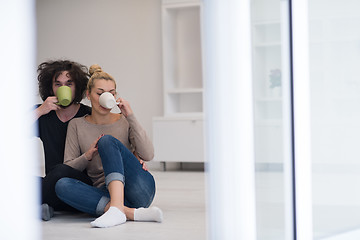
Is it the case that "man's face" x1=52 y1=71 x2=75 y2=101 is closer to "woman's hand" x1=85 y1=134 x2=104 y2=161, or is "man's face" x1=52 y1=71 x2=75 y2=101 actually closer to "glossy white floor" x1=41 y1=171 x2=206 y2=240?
"woman's hand" x1=85 y1=134 x2=104 y2=161

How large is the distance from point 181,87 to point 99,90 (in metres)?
3.40

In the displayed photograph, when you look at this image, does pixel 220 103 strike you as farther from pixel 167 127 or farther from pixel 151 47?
pixel 151 47

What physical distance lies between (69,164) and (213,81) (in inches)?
57.0

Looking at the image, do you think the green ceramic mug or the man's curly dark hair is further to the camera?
the man's curly dark hair

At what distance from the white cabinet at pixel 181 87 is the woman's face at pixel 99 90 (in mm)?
2781

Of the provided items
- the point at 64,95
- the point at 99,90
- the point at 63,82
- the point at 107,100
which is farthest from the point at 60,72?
the point at 107,100

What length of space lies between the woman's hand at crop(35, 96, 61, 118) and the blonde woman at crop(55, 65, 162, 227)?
0.12 m

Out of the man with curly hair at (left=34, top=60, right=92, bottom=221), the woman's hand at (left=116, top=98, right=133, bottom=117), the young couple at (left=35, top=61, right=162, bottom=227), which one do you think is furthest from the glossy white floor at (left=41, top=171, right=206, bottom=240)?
the woman's hand at (left=116, top=98, right=133, bottom=117)

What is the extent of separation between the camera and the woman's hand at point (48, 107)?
108 inches

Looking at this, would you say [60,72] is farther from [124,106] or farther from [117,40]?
[117,40]

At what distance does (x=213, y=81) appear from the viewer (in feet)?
4.81

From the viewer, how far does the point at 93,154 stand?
105 inches

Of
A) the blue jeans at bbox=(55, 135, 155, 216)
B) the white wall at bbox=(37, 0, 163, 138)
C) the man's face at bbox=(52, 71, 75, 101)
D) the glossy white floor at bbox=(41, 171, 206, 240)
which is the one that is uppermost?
the white wall at bbox=(37, 0, 163, 138)

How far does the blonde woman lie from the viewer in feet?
8.29
